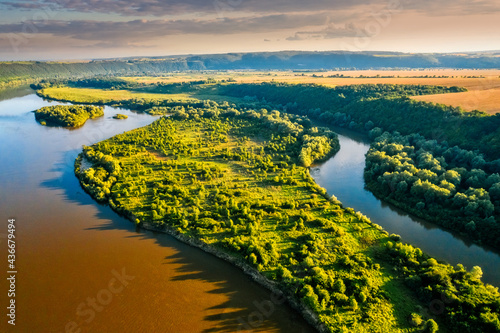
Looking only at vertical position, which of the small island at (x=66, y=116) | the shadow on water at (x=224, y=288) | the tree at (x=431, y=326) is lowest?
the shadow on water at (x=224, y=288)

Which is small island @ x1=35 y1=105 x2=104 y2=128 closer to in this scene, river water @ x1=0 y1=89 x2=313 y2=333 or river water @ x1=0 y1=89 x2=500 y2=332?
river water @ x1=0 y1=89 x2=500 y2=332

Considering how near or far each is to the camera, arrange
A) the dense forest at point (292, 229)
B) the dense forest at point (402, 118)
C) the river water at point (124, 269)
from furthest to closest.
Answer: the dense forest at point (402, 118)
the river water at point (124, 269)
the dense forest at point (292, 229)

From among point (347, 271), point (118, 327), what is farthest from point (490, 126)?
point (118, 327)

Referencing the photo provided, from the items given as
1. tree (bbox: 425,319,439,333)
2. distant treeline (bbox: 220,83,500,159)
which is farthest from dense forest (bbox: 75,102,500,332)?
distant treeline (bbox: 220,83,500,159)

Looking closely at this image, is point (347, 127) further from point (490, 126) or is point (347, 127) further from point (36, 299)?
point (36, 299)

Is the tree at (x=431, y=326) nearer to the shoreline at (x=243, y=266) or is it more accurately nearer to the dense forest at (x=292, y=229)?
the dense forest at (x=292, y=229)

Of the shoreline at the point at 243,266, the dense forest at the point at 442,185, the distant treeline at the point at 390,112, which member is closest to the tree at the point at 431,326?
the shoreline at the point at 243,266

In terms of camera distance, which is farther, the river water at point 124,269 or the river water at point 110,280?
the river water at point 124,269
